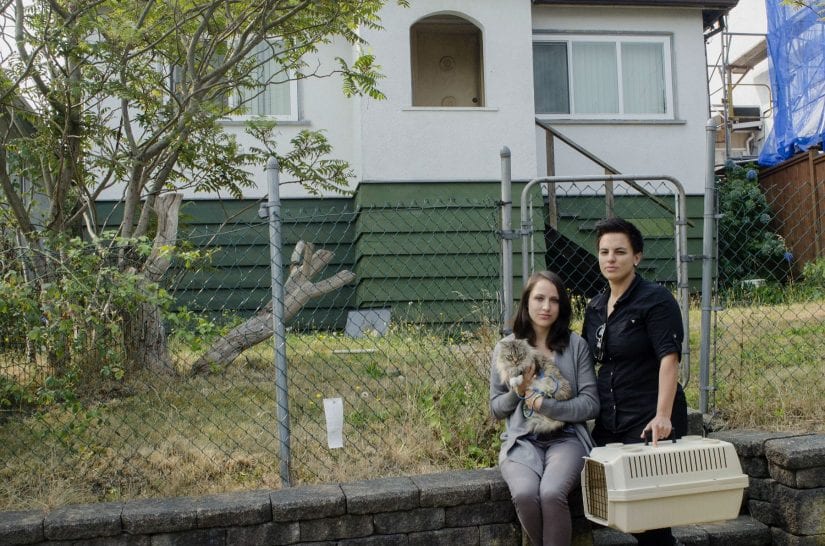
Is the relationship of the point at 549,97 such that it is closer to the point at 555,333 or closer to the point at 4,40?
the point at 4,40

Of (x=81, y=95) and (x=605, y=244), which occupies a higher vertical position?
(x=81, y=95)

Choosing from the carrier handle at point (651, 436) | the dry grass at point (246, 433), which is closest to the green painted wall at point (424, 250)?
the dry grass at point (246, 433)

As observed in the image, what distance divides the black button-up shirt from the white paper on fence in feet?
4.38

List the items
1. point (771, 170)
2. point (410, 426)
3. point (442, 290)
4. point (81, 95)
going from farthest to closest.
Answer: point (771, 170) < point (442, 290) < point (81, 95) < point (410, 426)

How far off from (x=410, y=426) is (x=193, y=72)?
10.5ft

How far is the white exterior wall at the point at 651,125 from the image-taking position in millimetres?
10961

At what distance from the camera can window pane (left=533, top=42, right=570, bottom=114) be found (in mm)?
11492

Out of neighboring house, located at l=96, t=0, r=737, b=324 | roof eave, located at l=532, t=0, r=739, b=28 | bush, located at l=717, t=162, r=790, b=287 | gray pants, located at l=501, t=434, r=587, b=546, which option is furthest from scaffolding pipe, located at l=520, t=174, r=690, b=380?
roof eave, located at l=532, t=0, r=739, b=28

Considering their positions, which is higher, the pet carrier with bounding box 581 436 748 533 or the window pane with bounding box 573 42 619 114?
the window pane with bounding box 573 42 619 114

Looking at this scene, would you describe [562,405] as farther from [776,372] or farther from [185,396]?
[185,396]

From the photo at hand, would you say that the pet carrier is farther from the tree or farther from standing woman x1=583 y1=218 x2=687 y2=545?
the tree

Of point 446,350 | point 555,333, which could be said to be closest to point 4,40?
point 446,350

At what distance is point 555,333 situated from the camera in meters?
3.81

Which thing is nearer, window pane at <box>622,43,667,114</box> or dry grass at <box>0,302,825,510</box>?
dry grass at <box>0,302,825,510</box>
